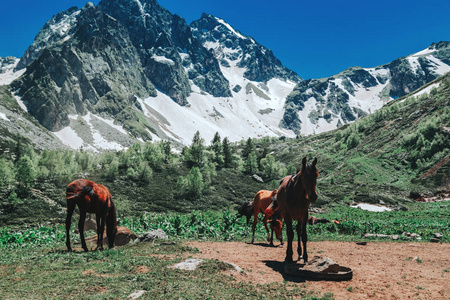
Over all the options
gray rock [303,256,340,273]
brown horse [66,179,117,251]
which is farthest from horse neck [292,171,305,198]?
brown horse [66,179,117,251]

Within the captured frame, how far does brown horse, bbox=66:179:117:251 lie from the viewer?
1222cm

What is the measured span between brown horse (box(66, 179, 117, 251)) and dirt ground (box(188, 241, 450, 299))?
5246mm

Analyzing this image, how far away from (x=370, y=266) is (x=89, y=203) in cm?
1293

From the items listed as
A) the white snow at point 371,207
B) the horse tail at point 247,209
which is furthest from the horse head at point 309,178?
the white snow at point 371,207

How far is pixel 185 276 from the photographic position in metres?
8.73

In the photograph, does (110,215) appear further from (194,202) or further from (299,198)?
(194,202)

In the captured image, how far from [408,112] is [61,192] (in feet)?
403

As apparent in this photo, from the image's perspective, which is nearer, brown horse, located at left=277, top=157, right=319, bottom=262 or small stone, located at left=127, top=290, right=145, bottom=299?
small stone, located at left=127, top=290, right=145, bottom=299

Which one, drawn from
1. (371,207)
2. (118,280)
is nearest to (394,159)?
(371,207)

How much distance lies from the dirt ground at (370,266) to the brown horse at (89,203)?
5246 mm

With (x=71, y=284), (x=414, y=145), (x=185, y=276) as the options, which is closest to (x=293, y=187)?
(x=185, y=276)

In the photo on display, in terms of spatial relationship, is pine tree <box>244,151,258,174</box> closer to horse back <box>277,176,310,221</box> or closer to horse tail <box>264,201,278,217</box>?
horse tail <box>264,201,278,217</box>

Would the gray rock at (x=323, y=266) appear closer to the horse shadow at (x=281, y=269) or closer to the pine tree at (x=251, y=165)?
the horse shadow at (x=281, y=269)

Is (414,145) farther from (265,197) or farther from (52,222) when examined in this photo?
(52,222)
